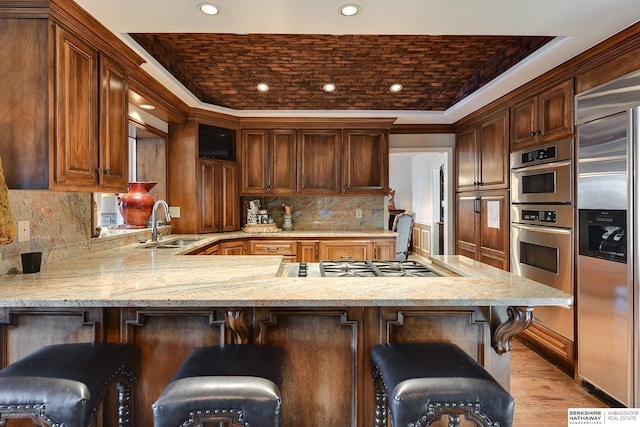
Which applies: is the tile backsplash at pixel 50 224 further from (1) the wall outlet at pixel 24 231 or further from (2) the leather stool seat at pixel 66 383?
(2) the leather stool seat at pixel 66 383

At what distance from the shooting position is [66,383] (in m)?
1.20

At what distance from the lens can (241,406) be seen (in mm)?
1144

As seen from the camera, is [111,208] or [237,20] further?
[111,208]

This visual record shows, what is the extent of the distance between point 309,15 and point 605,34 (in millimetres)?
1885

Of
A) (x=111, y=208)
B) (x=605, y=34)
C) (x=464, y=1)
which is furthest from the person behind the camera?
(x=111, y=208)

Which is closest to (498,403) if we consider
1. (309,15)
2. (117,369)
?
(117,369)

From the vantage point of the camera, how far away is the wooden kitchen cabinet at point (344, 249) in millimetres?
4355

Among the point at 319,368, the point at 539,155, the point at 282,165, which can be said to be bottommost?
the point at 319,368

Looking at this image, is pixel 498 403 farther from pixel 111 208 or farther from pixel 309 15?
pixel 111 208

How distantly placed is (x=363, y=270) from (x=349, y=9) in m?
1.45

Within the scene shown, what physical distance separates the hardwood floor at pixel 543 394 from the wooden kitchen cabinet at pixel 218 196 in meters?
3.35

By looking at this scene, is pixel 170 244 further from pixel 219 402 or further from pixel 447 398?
pixel 447 398

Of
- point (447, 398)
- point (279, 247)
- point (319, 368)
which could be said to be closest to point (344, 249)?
point (279, 247)

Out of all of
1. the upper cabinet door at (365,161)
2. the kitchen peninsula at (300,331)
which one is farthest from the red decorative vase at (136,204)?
the upper cabinet door at (365,161)
